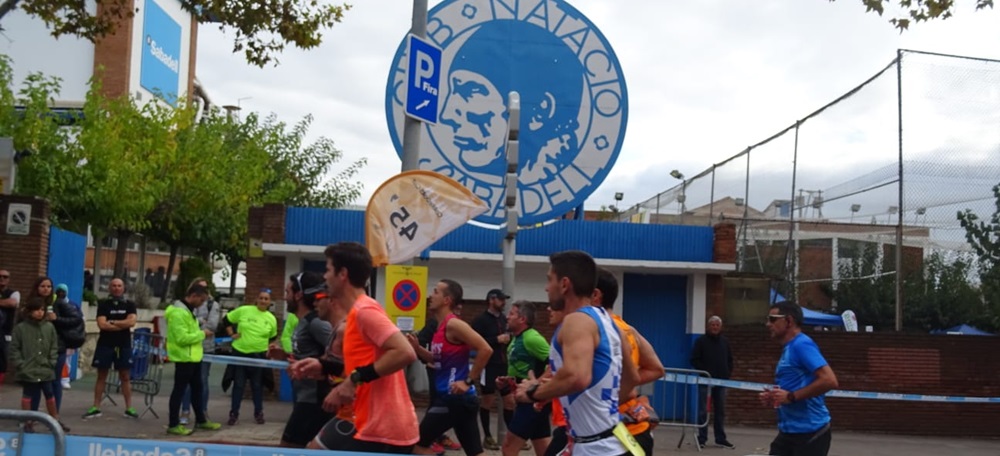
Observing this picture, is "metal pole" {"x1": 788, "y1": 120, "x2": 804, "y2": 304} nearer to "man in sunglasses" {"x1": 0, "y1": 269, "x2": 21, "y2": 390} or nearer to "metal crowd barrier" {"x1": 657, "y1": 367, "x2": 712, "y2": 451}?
"metal crowd barrier" {"x1": 657, "y1": 367, "x2": 712, "y2": 451}

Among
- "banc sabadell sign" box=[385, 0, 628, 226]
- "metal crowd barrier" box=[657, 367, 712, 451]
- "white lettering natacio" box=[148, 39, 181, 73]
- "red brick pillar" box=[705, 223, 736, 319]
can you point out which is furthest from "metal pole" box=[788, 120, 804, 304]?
"white lettering natacio" box=[148, 39, 181, 73]

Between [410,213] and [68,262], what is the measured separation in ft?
38.1

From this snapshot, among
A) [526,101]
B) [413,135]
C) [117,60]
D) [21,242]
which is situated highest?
[117,60]

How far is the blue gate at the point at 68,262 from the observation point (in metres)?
18.7

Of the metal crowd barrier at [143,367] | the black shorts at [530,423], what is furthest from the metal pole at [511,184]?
the metal crowd barrier at [143,367]

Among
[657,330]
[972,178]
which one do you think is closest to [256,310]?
[657,330]

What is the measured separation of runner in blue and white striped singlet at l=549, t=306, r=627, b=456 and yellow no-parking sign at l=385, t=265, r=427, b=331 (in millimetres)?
5046

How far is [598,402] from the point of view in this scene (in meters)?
5.58

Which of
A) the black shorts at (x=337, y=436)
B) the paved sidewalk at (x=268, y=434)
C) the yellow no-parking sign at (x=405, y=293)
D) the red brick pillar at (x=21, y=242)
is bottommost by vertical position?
the paved sidewalk at (x=268, y=434)

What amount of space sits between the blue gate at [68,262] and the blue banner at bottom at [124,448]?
42.7 ft

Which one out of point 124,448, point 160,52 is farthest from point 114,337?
point 160,52

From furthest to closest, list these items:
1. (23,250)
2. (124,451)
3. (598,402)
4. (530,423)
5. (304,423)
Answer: (23,250) → (530,423) → (304,423) → (124,451) → (598,402)

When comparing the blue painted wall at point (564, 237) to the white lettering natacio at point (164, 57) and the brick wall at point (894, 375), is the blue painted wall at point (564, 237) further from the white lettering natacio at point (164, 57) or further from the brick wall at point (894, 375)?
the white lettering natacio at point (164, 57)

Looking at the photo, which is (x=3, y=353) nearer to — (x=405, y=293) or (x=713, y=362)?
(x=405, y=293)
